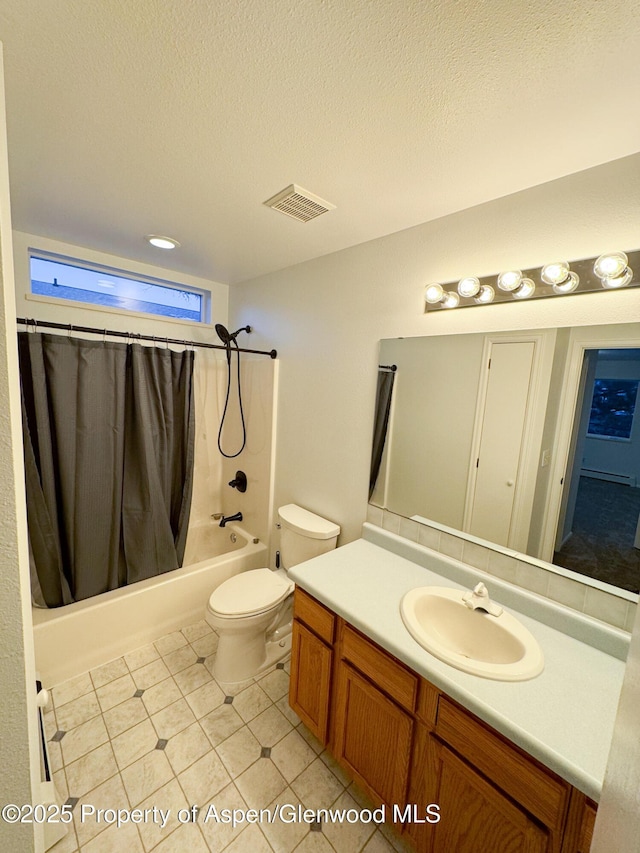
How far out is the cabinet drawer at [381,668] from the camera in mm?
1082

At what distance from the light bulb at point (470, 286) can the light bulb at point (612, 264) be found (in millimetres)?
386

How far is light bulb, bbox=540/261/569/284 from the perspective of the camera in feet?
3.80

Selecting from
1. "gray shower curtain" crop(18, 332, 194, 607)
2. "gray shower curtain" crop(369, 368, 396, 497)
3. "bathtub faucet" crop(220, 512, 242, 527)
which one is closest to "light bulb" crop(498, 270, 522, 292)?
"gray shower curtain" crop(369, 368, 396, 497)

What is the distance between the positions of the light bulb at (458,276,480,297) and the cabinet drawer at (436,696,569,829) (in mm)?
1447

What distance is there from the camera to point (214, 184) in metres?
1.36

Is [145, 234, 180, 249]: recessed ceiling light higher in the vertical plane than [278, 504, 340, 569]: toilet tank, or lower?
higher

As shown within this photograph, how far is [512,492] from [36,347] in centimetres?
240

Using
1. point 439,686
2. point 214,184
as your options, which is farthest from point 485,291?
point 439,686

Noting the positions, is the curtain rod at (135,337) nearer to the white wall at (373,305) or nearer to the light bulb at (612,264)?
the white wall at (373,305)

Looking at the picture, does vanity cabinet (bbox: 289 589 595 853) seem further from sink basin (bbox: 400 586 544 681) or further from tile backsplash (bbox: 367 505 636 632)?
tile backsplash (bbox: 367 505 636 632)

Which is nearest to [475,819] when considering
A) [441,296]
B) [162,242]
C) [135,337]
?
[441,296]

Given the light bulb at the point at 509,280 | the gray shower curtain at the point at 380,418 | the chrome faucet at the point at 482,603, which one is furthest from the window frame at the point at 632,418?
the gray shower curtain at the point at 380,418

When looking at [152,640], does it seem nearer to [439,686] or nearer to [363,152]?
[439,686]

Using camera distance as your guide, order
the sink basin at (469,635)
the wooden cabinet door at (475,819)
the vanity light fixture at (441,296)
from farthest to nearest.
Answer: the vanity light fixture at (441,296), the sink basin at (469,635), the wooden cabinet door at (475,819)
